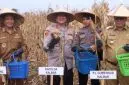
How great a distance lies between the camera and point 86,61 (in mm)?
5246

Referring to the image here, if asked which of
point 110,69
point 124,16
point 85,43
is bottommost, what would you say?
point 110,69

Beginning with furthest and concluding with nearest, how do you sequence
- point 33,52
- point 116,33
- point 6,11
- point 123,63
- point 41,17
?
point 41,17 < point 33,52 < point 6,11 < point 116,33 < point 123,63

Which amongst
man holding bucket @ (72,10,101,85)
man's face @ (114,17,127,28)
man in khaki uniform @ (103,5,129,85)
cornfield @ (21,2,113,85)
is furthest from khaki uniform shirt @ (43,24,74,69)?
cornfield @ (21,2,113,85)

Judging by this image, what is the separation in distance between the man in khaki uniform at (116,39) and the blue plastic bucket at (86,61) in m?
0.17

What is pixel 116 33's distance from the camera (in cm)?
512

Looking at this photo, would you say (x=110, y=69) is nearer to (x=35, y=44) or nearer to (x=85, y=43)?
(x=85, y=43)

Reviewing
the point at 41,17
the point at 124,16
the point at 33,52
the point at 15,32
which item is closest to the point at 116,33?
the point at 124,16

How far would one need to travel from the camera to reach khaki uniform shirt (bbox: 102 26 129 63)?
508 centimetres

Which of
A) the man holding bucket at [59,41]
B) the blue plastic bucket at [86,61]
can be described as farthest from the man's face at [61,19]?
the blue plastic bucket at [86,61]

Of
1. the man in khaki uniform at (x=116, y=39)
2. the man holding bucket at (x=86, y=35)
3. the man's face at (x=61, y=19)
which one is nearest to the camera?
the man in khaki uniform at (x=116, y=39)

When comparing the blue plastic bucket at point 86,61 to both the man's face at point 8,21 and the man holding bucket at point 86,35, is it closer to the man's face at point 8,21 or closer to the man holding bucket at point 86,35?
the man holding bucket at point 86,35

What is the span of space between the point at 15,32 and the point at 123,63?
1.62 m

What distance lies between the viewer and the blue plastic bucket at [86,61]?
17.3ft

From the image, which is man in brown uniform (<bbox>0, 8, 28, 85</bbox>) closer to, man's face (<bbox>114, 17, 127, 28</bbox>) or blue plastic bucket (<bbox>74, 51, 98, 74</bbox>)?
blue plastic bucket (<bbox>74, 51, 98, 74</bbox>)
